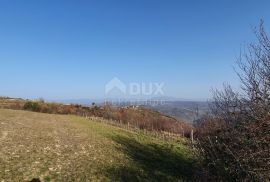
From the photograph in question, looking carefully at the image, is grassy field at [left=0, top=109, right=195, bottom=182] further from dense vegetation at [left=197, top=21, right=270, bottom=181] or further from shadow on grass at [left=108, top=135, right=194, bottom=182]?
dense vegetation at [left=197, top=21, right=270, bottom=181]

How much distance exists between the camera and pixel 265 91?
46.6 ft

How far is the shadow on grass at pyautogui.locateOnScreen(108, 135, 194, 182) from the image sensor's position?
23734 millimetres

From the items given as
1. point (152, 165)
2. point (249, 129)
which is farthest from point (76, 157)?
point (249, 129)

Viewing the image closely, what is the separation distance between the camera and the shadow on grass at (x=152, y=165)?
77.9ft

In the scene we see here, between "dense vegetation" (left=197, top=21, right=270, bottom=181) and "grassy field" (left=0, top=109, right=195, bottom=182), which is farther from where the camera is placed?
"grassy field" (left=0, top=109, right=195, bottom=182)

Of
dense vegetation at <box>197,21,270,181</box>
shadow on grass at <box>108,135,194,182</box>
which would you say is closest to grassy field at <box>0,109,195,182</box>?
shadow on grass at <box>108,135,194,182</box>

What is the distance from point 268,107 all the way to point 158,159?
735 inches

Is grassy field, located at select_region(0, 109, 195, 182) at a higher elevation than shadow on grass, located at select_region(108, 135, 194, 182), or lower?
higher

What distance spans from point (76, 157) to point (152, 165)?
6.35m

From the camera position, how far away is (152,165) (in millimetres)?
27875

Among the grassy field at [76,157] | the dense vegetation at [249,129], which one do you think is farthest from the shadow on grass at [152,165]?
the dense vegetation at [249,129]

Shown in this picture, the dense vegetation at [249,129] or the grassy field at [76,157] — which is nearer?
the dense vegetation at [249,129]

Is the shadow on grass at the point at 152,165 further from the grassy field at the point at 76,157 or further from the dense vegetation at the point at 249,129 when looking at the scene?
the dense vegetation at the point at 249,129

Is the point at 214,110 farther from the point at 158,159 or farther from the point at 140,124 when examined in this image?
the point at 140,124
